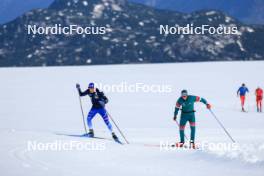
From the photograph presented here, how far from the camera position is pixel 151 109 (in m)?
31.2

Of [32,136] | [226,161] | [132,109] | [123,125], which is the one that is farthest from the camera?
[132,109]

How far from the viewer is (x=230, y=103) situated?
114ft

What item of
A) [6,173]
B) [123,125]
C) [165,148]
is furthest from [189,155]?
[123,125]

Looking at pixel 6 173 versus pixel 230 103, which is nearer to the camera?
pixel 6 173

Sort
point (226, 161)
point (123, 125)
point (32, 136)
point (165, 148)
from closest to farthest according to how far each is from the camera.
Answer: point (226, 161) → point (165, 148) → point (32, 136) → point (123, 125)

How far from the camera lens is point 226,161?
459 inches

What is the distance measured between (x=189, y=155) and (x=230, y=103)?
22314 millimetres

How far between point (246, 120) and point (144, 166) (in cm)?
1458

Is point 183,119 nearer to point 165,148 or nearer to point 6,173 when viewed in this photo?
point 165,148

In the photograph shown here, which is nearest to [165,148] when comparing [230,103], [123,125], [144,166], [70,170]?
[144,166]

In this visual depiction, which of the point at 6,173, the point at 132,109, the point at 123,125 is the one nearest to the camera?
the point at 6,173

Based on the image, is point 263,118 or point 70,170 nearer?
point 70,170

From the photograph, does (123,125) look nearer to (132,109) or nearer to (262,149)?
(132,109)

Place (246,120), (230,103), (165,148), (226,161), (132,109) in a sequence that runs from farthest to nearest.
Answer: (230,103), (132,109), (246,120), (165,148), (226,161)
